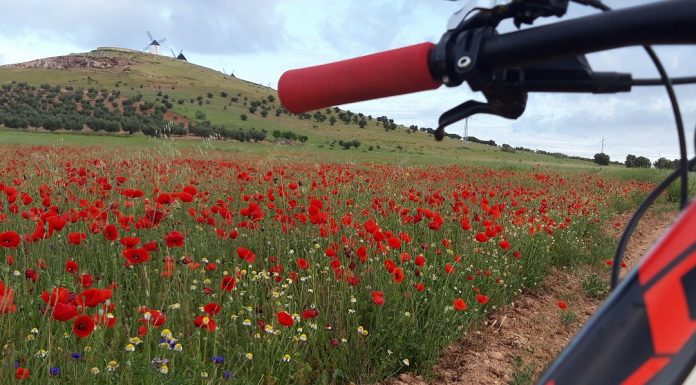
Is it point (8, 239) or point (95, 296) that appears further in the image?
point (8, 239)

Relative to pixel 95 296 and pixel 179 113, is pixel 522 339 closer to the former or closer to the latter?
pixel 95 296

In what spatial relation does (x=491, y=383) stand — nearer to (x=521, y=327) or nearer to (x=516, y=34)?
A: (x=521, y=327)

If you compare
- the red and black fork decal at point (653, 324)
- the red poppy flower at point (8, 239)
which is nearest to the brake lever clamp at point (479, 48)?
the red and black fork decal at point (653, 324)

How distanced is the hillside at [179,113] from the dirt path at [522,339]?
29492 millimetres

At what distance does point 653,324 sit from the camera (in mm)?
721

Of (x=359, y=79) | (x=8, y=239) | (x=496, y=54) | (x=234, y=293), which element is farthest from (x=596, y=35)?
(x=234, y=293)

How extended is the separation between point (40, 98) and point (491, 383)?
222 feet

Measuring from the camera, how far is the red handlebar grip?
892 millimetres

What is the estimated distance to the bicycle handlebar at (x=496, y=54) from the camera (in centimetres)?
73

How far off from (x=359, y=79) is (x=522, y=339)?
3.40m

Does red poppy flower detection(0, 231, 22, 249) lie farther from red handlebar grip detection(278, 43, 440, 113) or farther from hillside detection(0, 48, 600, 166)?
hillside detection(0, 48, 600, 166)

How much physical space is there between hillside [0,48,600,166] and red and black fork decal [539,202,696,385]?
3382 cm

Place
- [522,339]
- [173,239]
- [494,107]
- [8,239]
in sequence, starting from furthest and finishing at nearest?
[522,339] < [173,239] < [8,239] < [494,107]

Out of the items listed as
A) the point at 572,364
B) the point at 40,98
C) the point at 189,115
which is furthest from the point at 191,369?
the point at 40,98
